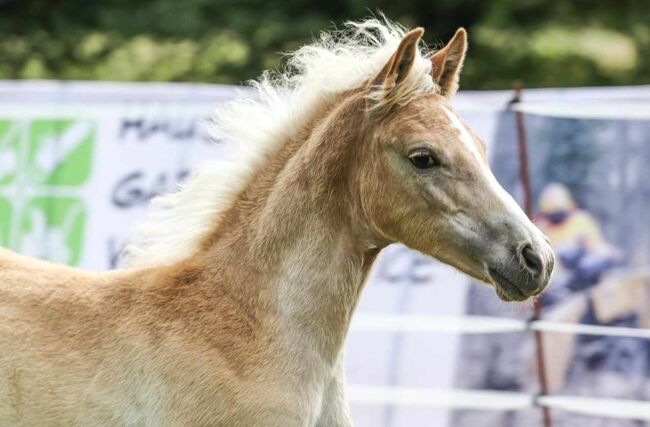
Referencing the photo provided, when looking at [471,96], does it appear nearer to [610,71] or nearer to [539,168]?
[539,168]

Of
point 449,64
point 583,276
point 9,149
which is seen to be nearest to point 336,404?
point 449,64

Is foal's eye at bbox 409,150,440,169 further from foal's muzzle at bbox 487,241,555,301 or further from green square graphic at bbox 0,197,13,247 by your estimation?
green square graphic at bbox 0,197,13,247

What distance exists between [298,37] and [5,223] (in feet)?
19.7

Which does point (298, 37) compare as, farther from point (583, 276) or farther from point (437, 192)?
point (437, 192)

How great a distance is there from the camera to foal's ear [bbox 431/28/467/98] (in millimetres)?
3949

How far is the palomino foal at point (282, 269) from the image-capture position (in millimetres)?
3592

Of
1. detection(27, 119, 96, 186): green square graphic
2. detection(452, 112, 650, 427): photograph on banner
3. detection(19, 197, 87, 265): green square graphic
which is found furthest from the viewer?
detection(27, 119, 96, 186): green square graphic

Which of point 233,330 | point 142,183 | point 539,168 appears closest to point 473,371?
point 539,168

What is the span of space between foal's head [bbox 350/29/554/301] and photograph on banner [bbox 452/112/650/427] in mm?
2550

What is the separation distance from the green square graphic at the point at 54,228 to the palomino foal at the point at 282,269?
270cm

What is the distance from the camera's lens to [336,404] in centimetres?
380

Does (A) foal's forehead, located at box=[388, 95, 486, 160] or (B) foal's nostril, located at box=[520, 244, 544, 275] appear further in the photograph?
(A) foal's forehead, located at box=[388, 95, 486, 160]

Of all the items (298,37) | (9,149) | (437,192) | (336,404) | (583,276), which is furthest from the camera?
(298,37)

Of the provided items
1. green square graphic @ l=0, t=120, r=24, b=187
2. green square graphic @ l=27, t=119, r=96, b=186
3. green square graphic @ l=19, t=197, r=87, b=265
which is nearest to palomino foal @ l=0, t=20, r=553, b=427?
green square graphic @ l=19, t=197, r=87, b=265
